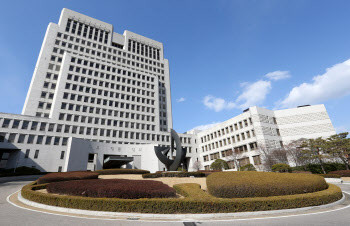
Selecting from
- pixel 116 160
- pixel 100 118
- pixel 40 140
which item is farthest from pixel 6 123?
pixel 116 160

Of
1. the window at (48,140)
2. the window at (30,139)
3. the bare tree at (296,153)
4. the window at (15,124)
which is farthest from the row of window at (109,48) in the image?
the bare tree at (296,153)

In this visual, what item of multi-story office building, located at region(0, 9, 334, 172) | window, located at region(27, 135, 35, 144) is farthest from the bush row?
window, located at region(27, 135, 35, 144)

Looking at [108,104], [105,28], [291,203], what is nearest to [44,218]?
[291,203]

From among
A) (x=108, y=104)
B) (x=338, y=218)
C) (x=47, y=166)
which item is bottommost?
(x=338, y=218)

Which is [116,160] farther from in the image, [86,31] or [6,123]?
[86,31]

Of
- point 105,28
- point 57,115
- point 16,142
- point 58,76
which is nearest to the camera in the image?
point 16,142

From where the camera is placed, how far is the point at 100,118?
5362 cm

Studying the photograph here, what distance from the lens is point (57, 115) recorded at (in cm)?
4728

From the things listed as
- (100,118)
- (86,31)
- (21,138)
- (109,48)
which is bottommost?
(21,138)

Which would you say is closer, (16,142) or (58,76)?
(16,142)

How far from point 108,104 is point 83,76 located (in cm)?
1150

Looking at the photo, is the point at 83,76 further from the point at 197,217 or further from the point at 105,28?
the point at 197,217

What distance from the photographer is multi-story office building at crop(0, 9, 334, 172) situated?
4231cm

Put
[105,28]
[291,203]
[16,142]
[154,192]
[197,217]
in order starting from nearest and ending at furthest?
1. [197,217]
2. [291,203]
3. [154,192]
4. [16,142]
5. [105,28]
